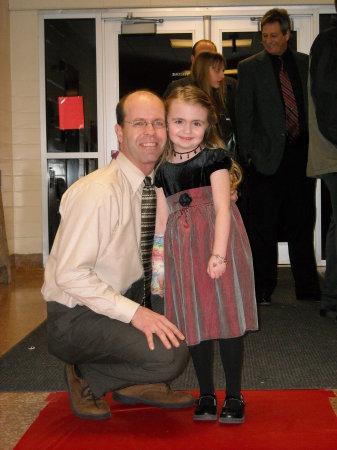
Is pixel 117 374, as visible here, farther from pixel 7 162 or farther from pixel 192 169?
pixel 7 162

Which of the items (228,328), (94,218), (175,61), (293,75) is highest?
(175,61)

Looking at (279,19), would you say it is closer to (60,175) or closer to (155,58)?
(155,58)

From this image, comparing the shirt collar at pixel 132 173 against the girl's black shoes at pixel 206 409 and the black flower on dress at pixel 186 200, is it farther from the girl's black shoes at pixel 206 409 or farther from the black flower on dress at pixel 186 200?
the girl's black shoes at pixel 206 409

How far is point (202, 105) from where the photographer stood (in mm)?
1979

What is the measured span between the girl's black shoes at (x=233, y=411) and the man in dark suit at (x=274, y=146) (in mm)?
1835

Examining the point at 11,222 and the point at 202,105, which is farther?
the point at 11,222

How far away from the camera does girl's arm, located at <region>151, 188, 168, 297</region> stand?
204 cm

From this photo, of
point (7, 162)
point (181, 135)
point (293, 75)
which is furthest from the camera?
point (7, 162)

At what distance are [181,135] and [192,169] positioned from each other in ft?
0.37

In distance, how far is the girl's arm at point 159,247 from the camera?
204 centimetres

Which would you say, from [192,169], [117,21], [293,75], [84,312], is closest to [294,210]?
[293,75]

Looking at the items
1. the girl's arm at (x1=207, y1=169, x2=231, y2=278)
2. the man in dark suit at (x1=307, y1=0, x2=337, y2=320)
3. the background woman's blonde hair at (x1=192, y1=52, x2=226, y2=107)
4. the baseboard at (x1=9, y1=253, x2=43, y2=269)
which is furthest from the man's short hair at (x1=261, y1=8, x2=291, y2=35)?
the baseboard at (x1=9, y1=253, x2=43, y2=269)

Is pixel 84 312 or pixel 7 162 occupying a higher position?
pixel 7 162

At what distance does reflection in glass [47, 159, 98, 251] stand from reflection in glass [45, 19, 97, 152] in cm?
12
